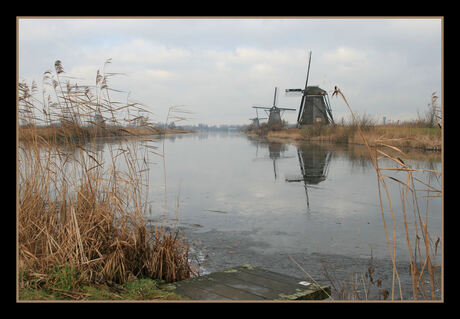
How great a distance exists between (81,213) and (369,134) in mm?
15561

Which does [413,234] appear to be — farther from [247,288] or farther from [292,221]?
[247,288]

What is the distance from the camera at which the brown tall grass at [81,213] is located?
2.85 meters

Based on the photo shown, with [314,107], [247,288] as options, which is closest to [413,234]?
[247,288]

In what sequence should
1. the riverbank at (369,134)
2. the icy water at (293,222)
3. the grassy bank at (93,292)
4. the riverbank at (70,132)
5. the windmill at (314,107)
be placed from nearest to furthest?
the grassy bank at (93,292), the riverbank at (70,132), the icy water at (293,222), the riverbank at (369,134), the windmill at (314,107)

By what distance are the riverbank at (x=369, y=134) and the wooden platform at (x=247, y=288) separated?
3.79ft

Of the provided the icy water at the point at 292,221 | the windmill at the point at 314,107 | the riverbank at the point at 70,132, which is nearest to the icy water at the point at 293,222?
the icy water at the point at 292,221

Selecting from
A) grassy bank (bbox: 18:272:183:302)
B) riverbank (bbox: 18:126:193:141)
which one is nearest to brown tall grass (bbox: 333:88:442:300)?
grassy bank (bbox: 18:272:183:302)

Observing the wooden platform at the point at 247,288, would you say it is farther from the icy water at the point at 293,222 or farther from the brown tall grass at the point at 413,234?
the brown tall grass at the point at 413,234

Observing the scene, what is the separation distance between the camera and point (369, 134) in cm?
1697

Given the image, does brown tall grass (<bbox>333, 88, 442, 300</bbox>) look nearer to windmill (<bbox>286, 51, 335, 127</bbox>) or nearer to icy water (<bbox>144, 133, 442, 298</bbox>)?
icy water (<bbox>144, 133, 442, 298</bbox>)

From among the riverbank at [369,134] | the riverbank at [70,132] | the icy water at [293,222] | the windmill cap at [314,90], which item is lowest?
the icy water at [293,222]

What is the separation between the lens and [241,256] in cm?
406

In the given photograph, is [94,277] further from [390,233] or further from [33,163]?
[390,233]
